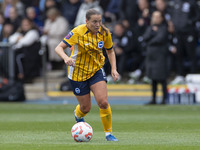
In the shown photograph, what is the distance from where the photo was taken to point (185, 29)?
19797 mm

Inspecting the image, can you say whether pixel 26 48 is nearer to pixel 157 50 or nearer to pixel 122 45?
pixel 122 45

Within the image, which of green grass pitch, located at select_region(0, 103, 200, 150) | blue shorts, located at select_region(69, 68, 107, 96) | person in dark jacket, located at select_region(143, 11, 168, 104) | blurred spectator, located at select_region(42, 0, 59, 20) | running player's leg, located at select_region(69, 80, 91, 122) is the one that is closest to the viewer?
green grass pitch, located at select_region(0, 103, 200, 150)

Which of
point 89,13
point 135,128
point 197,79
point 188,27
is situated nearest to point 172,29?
point 188,27

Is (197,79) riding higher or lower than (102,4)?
lower

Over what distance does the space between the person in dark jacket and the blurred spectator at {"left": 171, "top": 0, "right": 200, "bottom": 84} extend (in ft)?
6.72

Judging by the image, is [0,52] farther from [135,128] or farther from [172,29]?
[135,128]

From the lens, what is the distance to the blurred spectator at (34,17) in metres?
22.0

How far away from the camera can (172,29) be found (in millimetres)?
19906

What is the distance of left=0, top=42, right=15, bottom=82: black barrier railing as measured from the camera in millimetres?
21328

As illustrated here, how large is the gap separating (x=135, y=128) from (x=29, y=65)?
34.6 feet

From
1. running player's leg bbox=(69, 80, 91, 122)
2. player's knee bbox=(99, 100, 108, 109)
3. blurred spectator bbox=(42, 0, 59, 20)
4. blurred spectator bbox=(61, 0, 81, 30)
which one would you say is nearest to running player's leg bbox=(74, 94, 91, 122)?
running player's leg bbox=(69, 80, 91, 122)

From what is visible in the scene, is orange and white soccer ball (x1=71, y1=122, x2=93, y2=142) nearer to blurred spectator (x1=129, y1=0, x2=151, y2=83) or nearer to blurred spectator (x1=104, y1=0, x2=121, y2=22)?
blurred spectator (x1=129, y1=0, x2=151, y2=83)

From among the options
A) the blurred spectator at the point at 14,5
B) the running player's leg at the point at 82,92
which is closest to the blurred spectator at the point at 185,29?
the blurred spectator at the point at 14,5

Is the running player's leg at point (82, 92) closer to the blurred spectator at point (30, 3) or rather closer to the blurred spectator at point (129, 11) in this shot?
the blurred spectator at point (129, 11)
